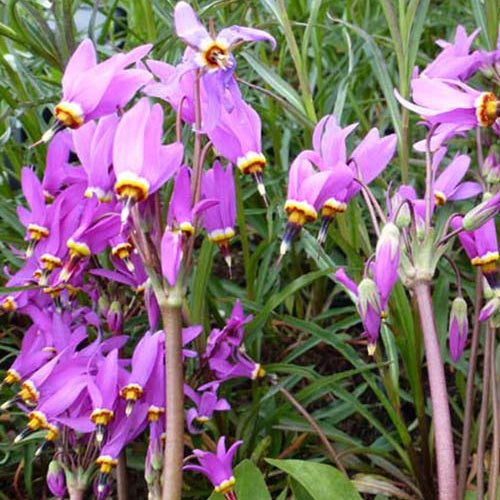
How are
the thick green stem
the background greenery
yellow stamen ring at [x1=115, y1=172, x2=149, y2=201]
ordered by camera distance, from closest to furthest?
yellow stamen ring at [x1=115, y1=172, x2=149, y2=201], the background greenery, the thick green stem

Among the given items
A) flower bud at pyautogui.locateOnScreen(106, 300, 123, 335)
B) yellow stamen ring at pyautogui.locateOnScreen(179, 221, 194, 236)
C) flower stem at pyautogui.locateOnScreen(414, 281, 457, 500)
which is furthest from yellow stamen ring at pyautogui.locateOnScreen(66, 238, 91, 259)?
flower stem at pyautogui.locateOnScreen(414, 281, 457, 500)

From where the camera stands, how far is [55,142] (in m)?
1.20

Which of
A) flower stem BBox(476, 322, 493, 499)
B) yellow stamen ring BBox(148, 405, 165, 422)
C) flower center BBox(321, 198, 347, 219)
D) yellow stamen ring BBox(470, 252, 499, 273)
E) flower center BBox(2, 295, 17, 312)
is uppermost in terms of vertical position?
flower center BBox(321, 198, 347, 219)

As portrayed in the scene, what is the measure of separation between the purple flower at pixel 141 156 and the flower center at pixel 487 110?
34 cm

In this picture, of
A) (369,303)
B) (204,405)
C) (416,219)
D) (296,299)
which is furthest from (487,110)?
(296,299)

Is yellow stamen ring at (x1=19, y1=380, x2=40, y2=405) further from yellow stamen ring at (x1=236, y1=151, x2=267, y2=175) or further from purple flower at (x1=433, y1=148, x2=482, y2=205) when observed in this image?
purple flower at (x1=433, y1=148, x2=482, y2=205)

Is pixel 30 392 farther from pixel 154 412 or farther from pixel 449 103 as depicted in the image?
pixel 449 103

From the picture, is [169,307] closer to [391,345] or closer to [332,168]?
[332,168]

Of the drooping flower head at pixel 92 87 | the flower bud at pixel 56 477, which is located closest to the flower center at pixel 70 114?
the drooping flower head at pixel 92 87

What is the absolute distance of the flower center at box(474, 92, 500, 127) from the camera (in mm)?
946

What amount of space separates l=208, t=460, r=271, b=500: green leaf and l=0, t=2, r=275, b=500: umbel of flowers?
2 centimetres

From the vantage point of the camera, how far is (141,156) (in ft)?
2.87

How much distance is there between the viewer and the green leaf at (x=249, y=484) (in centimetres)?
105

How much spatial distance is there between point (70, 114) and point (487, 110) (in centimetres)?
46
